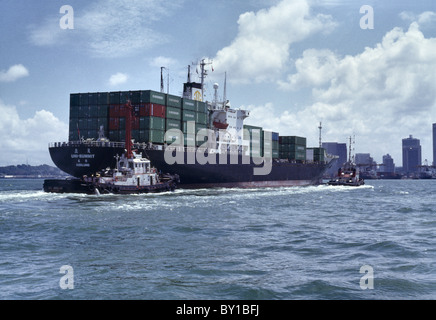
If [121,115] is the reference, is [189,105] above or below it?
above

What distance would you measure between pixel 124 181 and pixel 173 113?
1657cm

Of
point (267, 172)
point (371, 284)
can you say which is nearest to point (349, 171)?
point (267, 172)

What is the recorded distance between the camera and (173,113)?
56344mm

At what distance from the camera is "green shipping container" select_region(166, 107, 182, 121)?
5566 cm

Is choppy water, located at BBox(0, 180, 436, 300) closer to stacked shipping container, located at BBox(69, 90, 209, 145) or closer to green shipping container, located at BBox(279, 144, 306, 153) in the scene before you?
stacked shipping container, located at BBox(69, 90, 209, 145)

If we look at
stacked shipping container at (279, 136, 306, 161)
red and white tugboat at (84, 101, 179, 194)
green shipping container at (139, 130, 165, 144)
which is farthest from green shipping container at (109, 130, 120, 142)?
stacked shipping container at (279, 136, 306, 161)

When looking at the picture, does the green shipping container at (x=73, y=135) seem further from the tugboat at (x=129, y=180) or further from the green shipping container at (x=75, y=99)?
the tugboat at (x=129, y=180)

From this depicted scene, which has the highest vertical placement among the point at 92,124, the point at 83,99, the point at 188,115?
the point at 83,99

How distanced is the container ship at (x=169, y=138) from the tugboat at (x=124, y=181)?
2.03m

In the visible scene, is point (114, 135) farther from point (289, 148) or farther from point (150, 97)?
point (289, 148)

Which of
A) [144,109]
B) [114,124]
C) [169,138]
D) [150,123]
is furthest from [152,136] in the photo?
[114,124]
